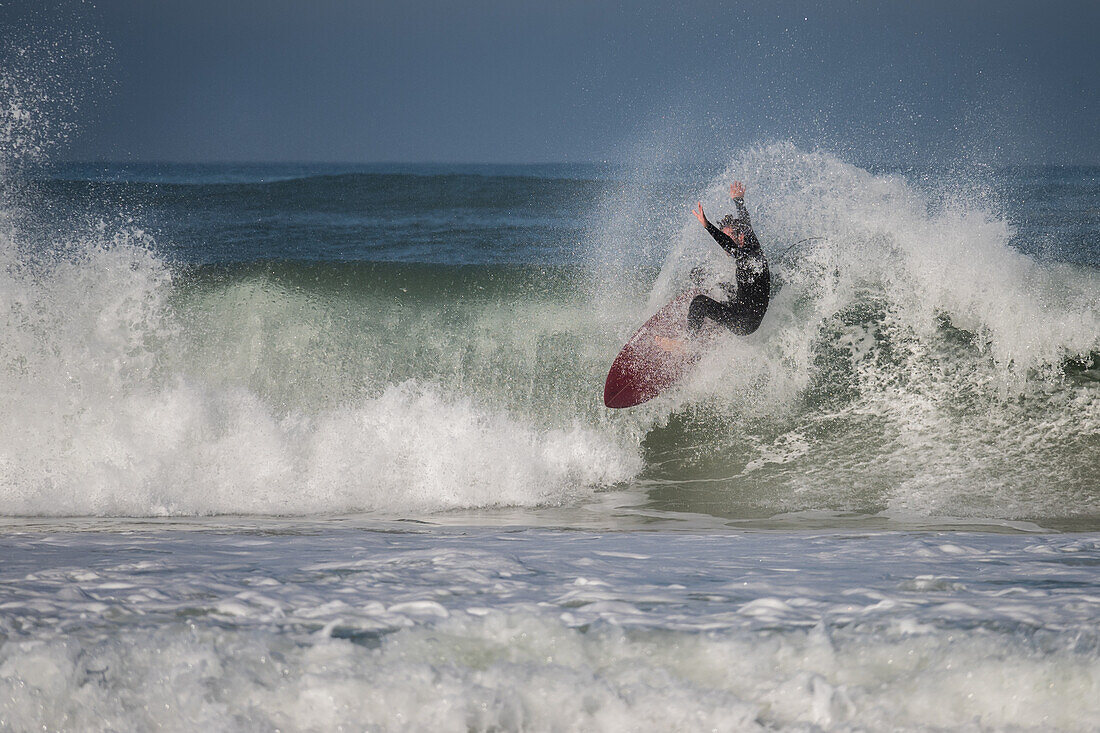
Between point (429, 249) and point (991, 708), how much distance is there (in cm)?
1365

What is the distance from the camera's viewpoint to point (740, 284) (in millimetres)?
6742

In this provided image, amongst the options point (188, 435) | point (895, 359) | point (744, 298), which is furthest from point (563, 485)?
point (895, 359)

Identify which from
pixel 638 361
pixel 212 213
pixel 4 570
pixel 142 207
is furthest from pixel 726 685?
pixel 142 207

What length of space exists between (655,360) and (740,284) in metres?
0.87

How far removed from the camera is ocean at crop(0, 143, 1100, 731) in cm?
231

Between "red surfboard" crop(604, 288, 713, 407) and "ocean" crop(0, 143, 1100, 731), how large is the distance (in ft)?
0.42

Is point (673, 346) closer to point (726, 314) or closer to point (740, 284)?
point (726, 314)

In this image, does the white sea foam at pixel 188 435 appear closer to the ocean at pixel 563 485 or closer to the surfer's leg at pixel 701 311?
the ocean at pixel 563 485

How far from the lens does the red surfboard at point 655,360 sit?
22.2ft

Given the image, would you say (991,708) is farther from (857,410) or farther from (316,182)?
(316,182)

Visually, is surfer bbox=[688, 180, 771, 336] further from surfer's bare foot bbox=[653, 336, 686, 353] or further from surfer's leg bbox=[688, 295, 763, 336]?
surfer's bare foot bbox=[653, 336, 686, 353]

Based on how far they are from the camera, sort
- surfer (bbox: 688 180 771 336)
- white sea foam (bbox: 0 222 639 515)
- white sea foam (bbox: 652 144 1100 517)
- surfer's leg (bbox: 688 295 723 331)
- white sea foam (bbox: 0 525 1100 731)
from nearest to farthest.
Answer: white sea foam (bbox: 0 525 1100 731)
white sea foam (bbox: 0 222 639 515)
white sea foam (bbox: 652 144 1100 517)
surfer (bbox: 688 180 771 336)
surfer's leg (bbox: 688 295 723 331)

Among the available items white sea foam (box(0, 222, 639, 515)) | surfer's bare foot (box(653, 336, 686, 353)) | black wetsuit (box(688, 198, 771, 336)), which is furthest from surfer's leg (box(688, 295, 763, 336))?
white sea foam (box(0, 222, 639, 515))

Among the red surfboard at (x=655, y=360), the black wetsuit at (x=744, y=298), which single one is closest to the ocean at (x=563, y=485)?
the red surfboard at (x=655, y=360)
